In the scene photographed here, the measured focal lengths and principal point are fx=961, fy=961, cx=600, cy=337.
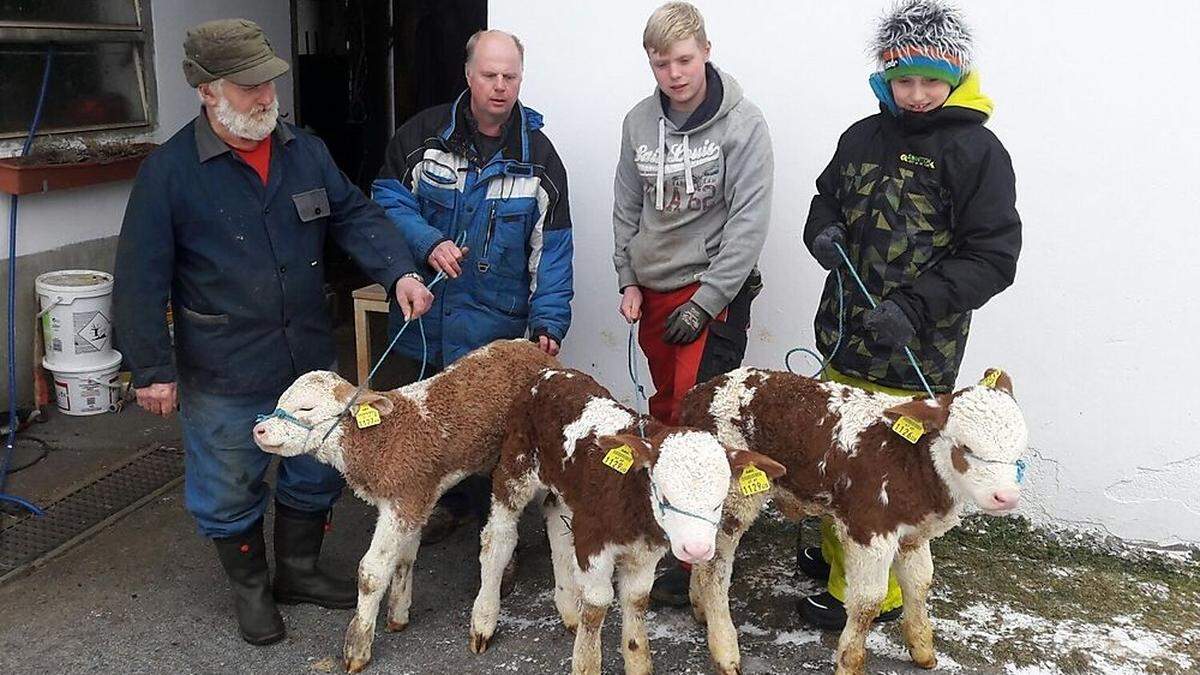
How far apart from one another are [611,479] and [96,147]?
510cm

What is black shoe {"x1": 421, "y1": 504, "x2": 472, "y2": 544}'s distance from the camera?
4.73m

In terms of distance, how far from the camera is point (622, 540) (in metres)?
3.23

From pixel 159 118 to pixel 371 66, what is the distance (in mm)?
2625

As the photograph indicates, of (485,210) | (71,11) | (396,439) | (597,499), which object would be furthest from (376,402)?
(71,11)

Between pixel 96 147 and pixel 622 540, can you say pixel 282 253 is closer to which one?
pixel 622 540

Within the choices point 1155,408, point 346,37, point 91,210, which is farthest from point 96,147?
point 1155,408

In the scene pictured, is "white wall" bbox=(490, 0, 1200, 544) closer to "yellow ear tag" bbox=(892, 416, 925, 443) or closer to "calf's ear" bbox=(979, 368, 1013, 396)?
"calf's ear" bbox=(979, 368, 1013, 396)

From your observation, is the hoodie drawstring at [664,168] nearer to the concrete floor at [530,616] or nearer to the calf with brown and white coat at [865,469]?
the calf with brown and white coat at [865,469]

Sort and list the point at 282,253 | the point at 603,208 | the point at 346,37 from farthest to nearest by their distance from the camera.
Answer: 1. the point at 346,37
2. the point at 603,208
3. the point at 282,253

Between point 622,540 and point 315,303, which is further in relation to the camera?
point 315,303

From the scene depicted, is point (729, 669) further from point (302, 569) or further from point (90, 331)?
point (90, 331)

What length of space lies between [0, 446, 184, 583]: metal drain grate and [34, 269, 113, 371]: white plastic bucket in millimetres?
924

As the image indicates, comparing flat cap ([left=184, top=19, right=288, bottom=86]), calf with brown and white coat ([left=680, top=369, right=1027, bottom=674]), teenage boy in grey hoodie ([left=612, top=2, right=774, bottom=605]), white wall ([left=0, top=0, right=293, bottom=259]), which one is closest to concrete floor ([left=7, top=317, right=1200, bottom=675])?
calf with brown and white coat ([left=680, top=369, right=1027, bottom=674])

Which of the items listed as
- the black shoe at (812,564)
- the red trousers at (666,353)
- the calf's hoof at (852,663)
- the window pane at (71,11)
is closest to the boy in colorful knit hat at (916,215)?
the calf's hoof at (852,663)
